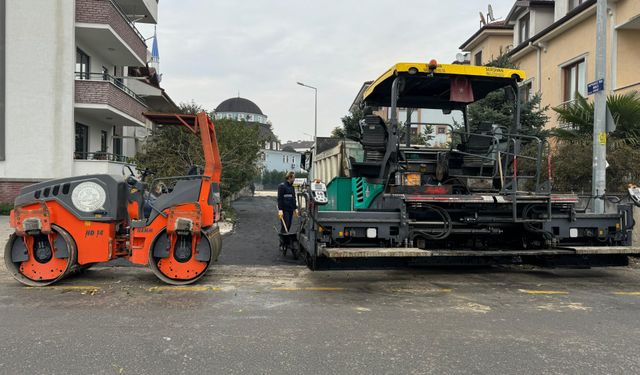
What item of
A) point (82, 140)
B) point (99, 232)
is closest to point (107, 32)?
point (82, 140)

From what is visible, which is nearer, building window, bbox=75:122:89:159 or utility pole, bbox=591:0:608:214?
utility pole, bbox=591:0:608:214

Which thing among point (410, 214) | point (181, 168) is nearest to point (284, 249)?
point (410, 214)

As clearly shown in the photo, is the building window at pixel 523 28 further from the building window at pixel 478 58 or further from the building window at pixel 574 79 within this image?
the building window at pixel 574 79

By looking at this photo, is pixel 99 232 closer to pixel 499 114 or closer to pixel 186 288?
pixel 186 288

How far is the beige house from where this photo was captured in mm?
15320

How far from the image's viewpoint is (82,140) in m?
19.4

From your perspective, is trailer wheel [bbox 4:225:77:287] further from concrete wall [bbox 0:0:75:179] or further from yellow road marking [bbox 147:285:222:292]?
concrete wall [bbox 0:0:75:179]

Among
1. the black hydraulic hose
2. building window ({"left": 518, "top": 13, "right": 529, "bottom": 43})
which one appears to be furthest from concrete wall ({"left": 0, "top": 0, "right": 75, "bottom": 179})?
building window ({"left": 518, "top": 13, "right": 529, "bottom": 43})

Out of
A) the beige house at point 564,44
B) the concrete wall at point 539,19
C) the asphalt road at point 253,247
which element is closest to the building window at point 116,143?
the asphalt road at point 253,247

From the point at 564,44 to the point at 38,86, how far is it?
19.4 metres

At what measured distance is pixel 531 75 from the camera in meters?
20.5

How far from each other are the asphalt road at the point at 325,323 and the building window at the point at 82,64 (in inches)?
538

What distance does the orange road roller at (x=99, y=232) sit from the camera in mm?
6465

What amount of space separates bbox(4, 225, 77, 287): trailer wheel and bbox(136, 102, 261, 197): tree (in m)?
9.89
